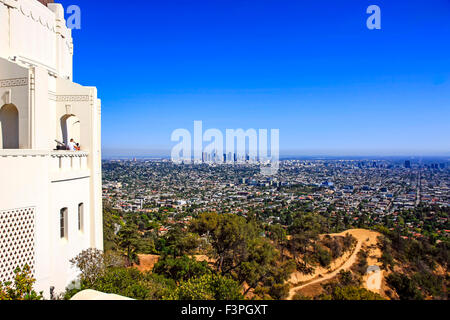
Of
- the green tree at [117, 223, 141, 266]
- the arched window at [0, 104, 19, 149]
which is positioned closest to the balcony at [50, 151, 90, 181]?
the arched window at [0, 104, 19, 149]

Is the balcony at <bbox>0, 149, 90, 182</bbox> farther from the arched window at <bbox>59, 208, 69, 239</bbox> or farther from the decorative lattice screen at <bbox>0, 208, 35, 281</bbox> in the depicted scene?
the decorative lattice screen at <bbox>0, 208, 35, 281</bbox>

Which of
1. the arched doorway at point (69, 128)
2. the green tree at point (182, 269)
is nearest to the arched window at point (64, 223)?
the arched doorway at point (69, 128)

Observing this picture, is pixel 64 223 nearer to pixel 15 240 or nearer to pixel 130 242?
pixel 15 240

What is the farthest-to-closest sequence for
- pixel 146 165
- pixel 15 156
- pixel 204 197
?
pixel 146 165 → pixel 204 197 → pixel 15 156

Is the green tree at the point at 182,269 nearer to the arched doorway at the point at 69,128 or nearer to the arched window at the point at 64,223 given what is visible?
the arched window at the point at 64,223

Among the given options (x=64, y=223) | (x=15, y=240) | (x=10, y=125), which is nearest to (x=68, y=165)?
(x=64, y=223)
